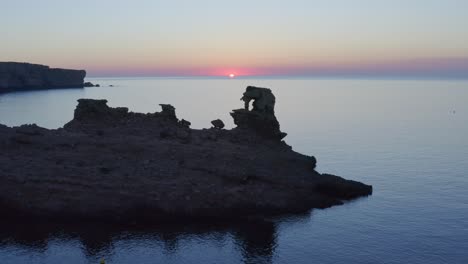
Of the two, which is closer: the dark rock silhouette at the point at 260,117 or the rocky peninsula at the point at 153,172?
the rocky peninsula at the point at 153,172

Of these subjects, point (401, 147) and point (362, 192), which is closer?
point (362, 192)

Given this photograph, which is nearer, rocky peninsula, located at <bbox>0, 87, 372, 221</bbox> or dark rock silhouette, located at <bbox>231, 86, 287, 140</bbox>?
rocky peninsula, located at <bbox>0, 87, 372, 221</bbox>

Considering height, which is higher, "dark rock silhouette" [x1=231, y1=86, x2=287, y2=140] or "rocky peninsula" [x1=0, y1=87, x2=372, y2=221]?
"dark rock silhouette" [x1=231, y1=86, x2=287, y2=140]

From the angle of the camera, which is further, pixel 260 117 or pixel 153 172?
pixel 260 117

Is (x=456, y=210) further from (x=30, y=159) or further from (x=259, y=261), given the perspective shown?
(x=30, y=159)

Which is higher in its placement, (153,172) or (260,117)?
(260,117)

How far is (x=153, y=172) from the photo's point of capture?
8925 centimetres

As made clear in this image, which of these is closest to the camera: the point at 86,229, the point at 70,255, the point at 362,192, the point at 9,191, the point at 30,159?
the point at 70,255

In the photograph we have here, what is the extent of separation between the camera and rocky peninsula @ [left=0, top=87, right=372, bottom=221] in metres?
81.4

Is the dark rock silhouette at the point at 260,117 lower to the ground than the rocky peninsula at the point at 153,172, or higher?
higher

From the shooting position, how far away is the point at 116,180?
85.7 meters

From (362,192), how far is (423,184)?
17.4 meters

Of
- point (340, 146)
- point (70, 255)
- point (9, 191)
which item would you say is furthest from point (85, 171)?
point (340, 146)

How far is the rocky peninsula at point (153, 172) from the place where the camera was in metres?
81.4
